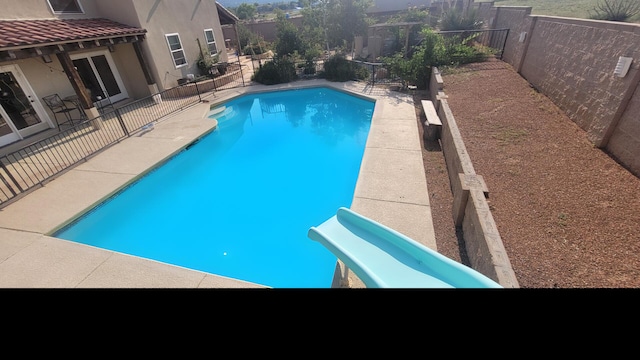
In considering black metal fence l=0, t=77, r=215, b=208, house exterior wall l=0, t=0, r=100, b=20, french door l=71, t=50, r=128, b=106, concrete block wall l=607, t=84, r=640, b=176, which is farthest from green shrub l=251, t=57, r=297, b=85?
concrete block wall l=607, t=84, r=640, b=176

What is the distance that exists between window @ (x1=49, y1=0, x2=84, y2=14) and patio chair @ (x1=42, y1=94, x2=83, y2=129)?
319cm

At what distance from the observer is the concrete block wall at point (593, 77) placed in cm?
487

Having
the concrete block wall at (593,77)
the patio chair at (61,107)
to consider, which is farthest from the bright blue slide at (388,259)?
the patio chair at (61,107)

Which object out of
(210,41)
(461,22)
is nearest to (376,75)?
(461,22)

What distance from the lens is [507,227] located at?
4.22 metres

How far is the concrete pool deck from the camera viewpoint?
14.5ft

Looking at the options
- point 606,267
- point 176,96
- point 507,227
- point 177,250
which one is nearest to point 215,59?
point 176,96

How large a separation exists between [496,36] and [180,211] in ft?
54.6

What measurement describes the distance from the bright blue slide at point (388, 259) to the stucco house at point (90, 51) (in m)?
10.0

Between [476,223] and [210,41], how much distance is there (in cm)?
1747

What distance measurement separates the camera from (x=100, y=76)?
38.5 ft

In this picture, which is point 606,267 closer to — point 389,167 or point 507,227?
point 507,227

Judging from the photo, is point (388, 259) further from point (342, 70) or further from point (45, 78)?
point (342, 70)

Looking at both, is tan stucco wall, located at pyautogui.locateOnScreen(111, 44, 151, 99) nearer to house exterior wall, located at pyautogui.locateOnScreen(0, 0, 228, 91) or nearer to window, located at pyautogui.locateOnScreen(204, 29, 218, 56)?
house exterior wall, located at pyautogui.locateOnScreen(0, 0, 228, 91)
